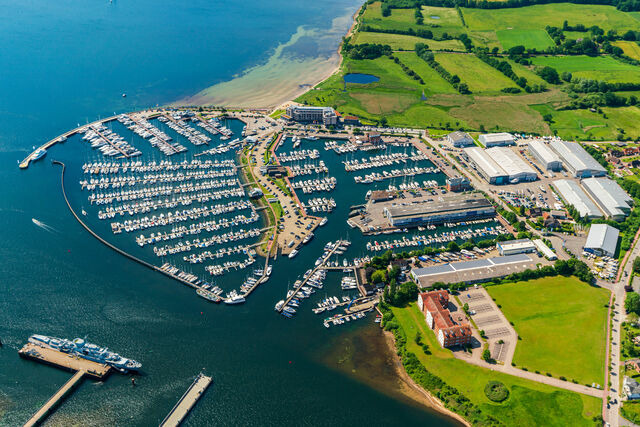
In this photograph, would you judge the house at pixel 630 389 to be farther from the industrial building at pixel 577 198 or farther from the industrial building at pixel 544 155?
the industrial building at pixel 544 155

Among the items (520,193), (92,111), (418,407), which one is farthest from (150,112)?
(418,407)

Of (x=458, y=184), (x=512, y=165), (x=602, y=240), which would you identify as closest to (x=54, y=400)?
(x=458, y=184)

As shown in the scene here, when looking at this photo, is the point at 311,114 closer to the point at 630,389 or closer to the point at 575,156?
the point at 575,156

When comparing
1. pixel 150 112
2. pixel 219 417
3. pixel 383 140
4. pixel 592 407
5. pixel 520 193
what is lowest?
pixel 592 407

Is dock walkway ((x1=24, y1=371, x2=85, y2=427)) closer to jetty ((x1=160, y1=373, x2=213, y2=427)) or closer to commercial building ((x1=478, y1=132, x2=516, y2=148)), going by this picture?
jetty ((x1=160, y1=373, x2=213, y2=427))

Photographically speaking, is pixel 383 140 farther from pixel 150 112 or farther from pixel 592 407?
pixel 592 407

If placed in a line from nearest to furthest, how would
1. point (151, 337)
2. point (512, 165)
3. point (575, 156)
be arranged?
point (151, 337) < point (512, 165) < point (575, 156)
